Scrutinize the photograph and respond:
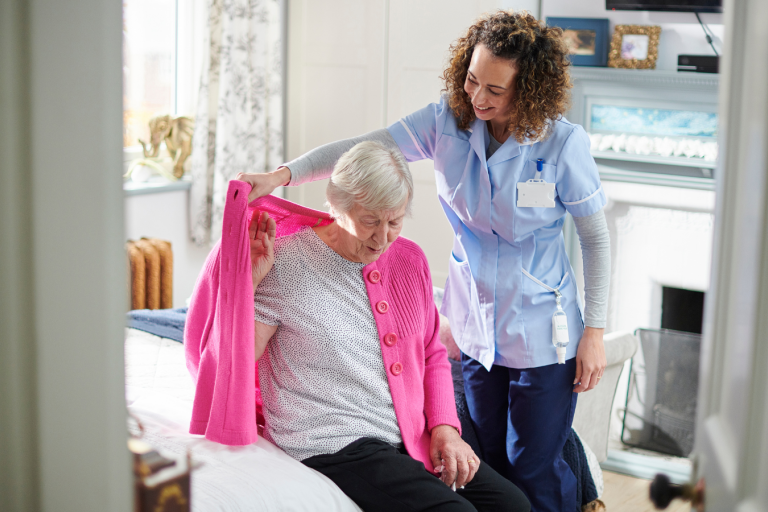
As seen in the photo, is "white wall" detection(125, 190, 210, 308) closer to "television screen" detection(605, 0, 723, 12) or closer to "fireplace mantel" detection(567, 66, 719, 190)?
"fireplace mantel" detection(567, 66, 719, 190)

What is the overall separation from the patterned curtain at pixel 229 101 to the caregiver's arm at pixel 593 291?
2.50 meters

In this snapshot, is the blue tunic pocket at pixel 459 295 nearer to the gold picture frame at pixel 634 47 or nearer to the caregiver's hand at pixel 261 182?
the caregiver's hand at pixel 261 182

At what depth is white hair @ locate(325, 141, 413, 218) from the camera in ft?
5.21

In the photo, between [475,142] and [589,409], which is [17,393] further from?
[589,409]

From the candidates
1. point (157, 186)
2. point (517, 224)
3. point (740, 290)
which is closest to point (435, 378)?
point (517, 224)

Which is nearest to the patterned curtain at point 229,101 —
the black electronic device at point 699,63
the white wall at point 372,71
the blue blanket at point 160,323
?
the white wall at point 372,71

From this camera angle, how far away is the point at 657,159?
3291mm

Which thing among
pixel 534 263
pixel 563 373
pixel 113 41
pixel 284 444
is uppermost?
pixel 113 41

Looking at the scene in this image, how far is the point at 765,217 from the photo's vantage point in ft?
1.77

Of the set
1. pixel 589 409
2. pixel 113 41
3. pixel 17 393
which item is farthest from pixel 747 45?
pixel 589 409

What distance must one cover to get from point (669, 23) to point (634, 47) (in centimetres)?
18

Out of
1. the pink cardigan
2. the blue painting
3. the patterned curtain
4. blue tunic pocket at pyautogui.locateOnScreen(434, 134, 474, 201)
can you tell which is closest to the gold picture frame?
the blue painting

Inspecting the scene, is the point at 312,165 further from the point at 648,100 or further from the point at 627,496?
the point at 648,100

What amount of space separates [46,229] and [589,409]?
2.35m
